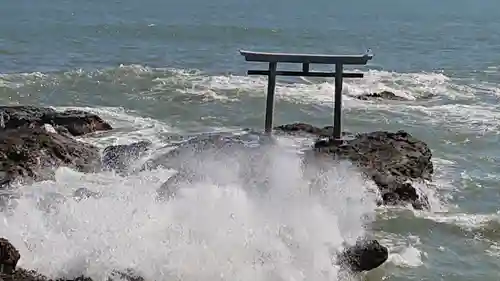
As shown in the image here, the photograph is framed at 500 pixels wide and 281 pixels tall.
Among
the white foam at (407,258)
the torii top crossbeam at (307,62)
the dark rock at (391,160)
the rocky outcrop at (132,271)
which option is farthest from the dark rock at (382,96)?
the rocky outcrop at (132,271)

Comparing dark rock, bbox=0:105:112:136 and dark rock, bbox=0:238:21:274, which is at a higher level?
dark rock, bbox=0:238:21:274

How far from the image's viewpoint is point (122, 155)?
15.1 metres

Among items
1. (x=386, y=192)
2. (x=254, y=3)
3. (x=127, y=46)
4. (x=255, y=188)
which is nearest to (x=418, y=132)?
(x=386, y=192)

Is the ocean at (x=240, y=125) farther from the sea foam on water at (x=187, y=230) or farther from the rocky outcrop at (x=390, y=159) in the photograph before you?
the rocky outcrop at (x=390, y=159)

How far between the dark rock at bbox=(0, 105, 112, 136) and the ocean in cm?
40

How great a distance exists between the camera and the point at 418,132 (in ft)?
67.5

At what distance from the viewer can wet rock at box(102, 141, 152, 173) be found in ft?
47.6

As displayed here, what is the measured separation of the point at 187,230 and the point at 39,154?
4.23 meters

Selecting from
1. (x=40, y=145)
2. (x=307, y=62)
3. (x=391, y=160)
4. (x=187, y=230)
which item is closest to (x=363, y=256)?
(x=187, y=230)

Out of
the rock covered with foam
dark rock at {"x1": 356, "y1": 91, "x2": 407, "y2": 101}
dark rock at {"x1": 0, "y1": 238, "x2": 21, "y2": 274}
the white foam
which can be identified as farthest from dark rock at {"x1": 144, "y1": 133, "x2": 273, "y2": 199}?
dark rock at {"x1": 356, "y1": 91, "x2": 407, "y2": 101}

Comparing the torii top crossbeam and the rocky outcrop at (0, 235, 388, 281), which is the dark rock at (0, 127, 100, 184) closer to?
the torii top crossbeam

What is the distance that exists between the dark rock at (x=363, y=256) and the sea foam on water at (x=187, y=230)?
0.60 ft

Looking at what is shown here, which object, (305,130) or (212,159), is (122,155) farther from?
(305,130)

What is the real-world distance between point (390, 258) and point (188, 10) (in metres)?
45.5
